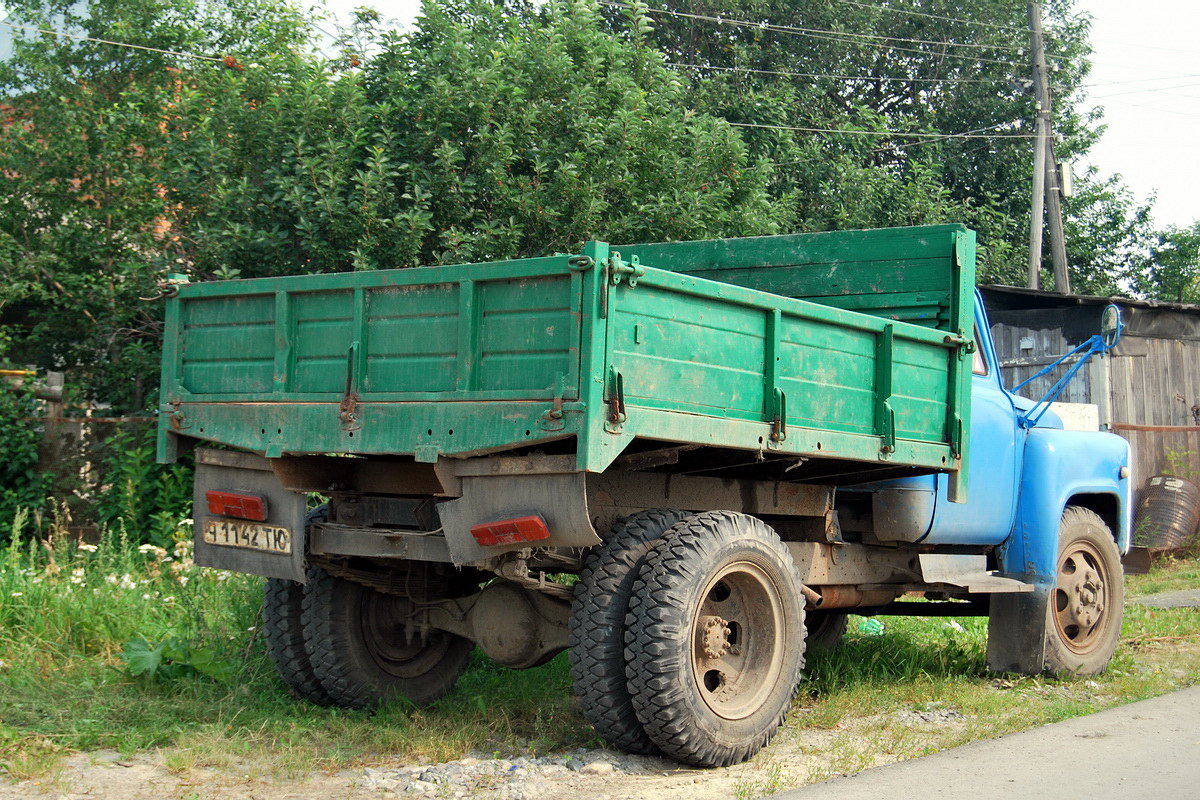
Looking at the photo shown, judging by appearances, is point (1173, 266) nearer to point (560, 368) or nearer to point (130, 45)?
point (130, 45)

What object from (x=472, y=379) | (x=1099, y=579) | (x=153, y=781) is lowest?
(x=153, y=781)

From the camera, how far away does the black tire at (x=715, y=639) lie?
16.1ft

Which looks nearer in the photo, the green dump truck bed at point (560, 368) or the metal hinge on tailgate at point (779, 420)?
the green dump truck bed at point (560, 368)

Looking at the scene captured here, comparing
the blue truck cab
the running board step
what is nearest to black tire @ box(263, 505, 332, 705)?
the blue truck cab

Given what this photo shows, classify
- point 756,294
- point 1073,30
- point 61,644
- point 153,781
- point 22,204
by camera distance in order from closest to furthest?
1. point 153,781
2. point 756,294
3. point 61,644
4. point 22,204
5. point 1073,30

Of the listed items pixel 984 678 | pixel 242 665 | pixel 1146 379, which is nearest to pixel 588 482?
pixel 242 665

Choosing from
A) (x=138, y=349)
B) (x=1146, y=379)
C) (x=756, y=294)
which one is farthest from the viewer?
(x=1146, y=379)

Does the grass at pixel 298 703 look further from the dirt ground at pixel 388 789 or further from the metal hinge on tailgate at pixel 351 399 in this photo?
the metal hinge on tailgate at pixel 351 399

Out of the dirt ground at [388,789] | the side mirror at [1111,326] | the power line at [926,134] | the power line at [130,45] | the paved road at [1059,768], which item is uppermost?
the power line at [926,134]

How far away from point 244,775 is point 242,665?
5.55ft

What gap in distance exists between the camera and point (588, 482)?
525cm

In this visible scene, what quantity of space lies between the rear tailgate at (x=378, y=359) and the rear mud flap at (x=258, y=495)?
0.18 meters

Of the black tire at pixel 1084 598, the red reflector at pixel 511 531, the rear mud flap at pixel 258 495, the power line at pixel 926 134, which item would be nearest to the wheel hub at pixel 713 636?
the red reflector at pixel 511 531

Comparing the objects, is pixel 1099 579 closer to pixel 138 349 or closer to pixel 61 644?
pixel 61 644
